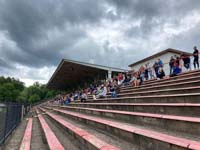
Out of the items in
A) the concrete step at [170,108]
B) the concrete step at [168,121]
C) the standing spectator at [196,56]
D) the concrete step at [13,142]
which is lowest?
the concrete step at [13,142]

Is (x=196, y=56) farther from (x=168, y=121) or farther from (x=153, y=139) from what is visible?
(x=153, y=139)

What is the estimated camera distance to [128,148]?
258cm

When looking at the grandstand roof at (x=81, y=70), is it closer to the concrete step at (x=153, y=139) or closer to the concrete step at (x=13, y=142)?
the concrete step at (x=13, y=142)

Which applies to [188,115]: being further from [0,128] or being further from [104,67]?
[104,67]

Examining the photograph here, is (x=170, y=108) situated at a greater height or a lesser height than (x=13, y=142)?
greater

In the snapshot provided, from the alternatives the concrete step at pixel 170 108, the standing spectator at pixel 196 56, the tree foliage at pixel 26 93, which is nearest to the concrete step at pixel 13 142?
the concrete step at pixel 170 108

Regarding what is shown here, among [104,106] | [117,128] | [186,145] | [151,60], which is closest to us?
[186,145]

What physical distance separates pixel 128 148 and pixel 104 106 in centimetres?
406

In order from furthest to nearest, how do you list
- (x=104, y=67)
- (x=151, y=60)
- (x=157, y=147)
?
(x=104, y=67), (x=151, y=60), (x=157, y=147)

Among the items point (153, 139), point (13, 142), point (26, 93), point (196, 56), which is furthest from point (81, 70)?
point (26, 93)

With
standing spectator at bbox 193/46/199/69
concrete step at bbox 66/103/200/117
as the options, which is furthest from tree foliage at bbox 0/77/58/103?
concrete step at bbox 66/103/200/117

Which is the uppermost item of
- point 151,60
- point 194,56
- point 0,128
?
point 151,60

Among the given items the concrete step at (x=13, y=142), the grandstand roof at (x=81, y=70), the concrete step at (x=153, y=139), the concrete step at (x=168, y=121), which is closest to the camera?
the concrete step at (x=153, y=139)

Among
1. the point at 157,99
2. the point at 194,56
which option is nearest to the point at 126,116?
the point at 157,99
